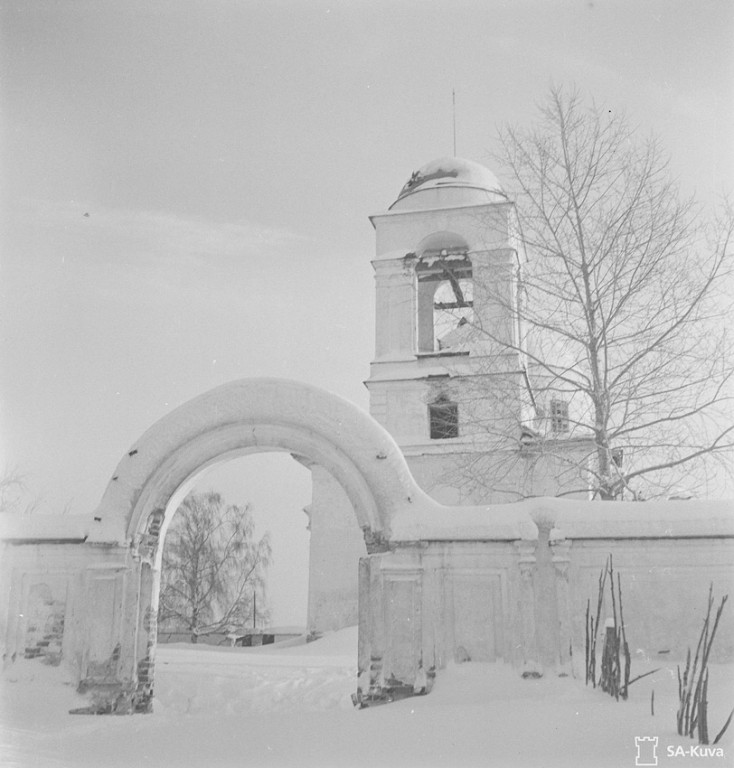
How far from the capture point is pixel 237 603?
1158 inches

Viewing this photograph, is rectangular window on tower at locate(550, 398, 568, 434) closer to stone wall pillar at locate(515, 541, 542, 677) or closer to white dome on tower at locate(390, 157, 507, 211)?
stone wall pillar at locate(515, 541, 542, 677)

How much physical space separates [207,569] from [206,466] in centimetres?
2256

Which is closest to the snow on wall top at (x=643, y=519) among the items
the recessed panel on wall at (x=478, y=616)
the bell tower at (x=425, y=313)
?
the recessed panel on wall at (x=478, y=616)

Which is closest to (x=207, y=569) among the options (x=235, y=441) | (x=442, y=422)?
(x=442, y=422)

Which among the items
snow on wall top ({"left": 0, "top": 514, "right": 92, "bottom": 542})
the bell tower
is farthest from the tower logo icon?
the bell tower

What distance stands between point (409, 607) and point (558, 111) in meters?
6.76

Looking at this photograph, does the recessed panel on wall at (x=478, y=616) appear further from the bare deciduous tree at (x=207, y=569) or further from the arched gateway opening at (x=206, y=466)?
the bare deciduous tree at (x=207, y=569)

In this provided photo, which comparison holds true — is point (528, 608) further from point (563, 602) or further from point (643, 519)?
point (643, 519)

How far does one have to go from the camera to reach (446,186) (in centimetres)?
1748

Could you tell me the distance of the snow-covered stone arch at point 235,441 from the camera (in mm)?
8031

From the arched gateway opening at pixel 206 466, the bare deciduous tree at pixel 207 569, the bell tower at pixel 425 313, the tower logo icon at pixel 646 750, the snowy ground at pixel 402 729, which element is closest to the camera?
the tower logo icon at pixel 646 750

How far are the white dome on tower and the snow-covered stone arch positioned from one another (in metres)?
9.79

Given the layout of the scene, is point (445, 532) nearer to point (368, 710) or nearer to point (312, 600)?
point (368, 710)

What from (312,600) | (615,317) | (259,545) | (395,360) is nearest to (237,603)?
(259,545)
